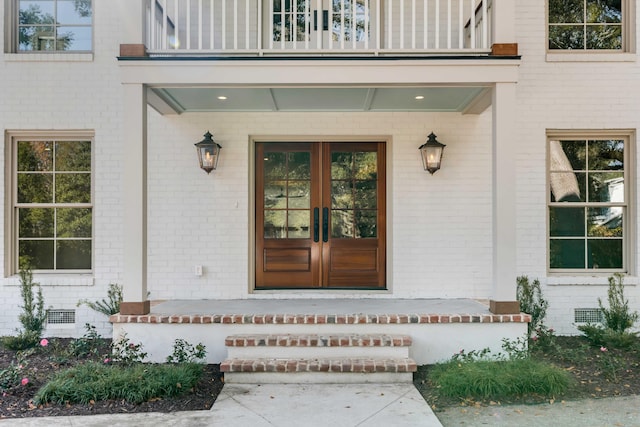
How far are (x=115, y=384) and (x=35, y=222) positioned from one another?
3.05m

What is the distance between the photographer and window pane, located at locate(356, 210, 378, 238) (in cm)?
614

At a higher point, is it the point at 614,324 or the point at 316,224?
the point at 316,224

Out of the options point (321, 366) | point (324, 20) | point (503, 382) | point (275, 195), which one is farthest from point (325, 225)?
point (503, 382)

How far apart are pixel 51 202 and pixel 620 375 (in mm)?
6610

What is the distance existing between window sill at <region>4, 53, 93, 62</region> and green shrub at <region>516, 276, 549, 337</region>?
234 inches

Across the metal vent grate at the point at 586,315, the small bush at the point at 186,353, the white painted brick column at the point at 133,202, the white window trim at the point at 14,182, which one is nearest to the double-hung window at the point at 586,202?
the metal vent grate at the point at 586,315

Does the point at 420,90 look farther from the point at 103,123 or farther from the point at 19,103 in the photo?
the point at 19,103

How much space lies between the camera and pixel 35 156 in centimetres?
594

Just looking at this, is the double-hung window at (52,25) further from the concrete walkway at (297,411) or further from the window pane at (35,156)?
the concrete walkway at (297,411)

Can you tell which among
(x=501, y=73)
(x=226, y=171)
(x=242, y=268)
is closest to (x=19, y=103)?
(x=226, y=171)

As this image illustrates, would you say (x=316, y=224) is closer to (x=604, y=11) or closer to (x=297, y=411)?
(x=297, y=411)

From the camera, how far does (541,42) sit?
5.80 meters

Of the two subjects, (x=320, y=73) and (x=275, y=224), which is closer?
(x=320, y=73)

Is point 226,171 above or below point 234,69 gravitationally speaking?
below
